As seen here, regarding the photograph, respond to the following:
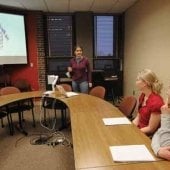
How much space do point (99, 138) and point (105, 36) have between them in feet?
17.0

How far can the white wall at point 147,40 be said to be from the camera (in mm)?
3797

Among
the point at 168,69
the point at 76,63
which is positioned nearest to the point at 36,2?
the point at 76,63

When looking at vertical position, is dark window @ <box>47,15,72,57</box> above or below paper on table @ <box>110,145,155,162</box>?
above

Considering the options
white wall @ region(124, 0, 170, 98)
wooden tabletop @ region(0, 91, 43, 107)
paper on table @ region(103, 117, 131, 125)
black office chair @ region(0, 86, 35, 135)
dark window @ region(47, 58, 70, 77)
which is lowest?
black office chair @ region(0, 86, 35, 135)

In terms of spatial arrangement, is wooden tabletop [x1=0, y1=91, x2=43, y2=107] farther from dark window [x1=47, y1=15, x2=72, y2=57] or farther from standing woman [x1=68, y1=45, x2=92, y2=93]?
dark window [x1=47, y1=15, x2=72, y2=57]

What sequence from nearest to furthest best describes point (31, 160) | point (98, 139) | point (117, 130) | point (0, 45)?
point (98, 139) → point (117, 130) → point (31, 160) → point (0, 45)

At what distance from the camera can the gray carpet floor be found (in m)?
2.79

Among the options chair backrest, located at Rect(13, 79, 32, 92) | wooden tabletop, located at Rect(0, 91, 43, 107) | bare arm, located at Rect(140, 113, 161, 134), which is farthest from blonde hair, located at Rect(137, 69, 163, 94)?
chair backrest, located at Rect(13, 79, 32, 92)

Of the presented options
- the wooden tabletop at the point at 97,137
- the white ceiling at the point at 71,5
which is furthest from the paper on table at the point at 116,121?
the white ceiling at the point at 71,5

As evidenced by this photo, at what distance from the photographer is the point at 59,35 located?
640cm

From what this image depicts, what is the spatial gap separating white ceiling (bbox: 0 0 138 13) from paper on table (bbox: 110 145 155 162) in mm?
4134

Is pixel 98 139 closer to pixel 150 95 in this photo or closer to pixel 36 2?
pixel 150 95

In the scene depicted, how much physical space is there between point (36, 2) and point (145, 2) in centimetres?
246

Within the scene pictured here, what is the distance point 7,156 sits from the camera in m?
3.08
